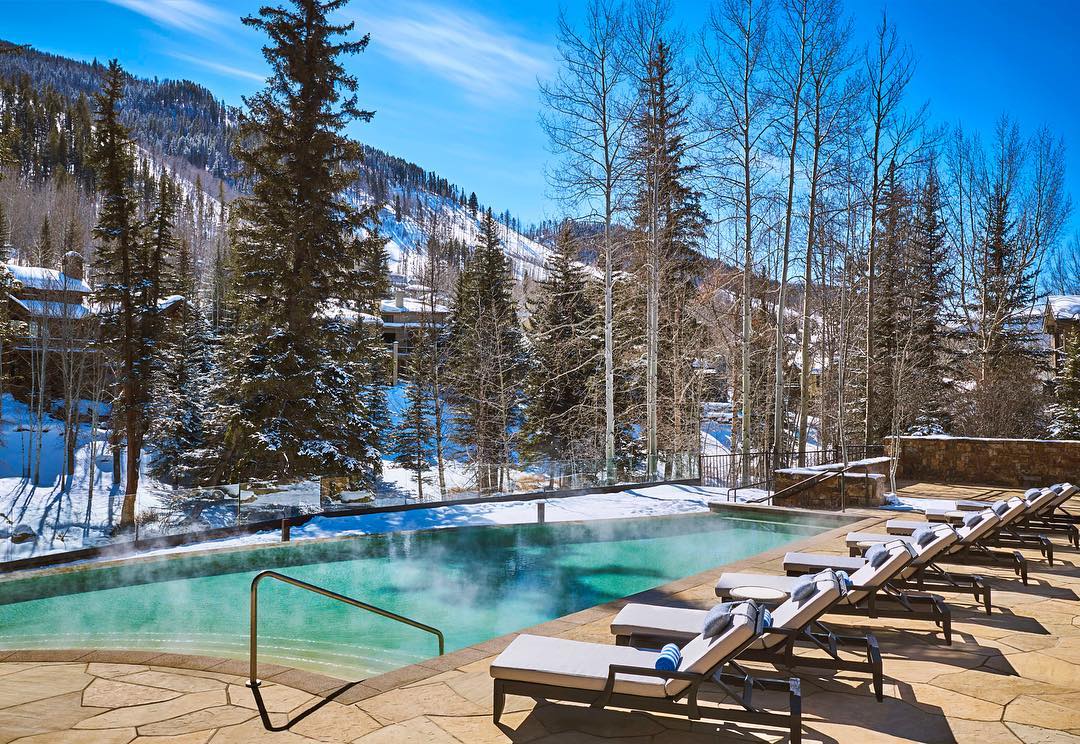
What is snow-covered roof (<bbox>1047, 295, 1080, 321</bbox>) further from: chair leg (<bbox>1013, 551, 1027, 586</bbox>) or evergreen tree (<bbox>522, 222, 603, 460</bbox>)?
chair leg (<bbox>1013, 551, 1027, 586</bbox>)

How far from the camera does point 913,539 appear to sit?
5.87 metres

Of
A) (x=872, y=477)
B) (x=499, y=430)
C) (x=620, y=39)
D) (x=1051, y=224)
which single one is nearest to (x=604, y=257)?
(x=620, y=39)

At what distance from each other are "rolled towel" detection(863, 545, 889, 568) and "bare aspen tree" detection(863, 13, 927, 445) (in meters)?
12.9

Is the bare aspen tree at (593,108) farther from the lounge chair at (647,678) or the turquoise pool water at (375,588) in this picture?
the lounge chair at (647,678)

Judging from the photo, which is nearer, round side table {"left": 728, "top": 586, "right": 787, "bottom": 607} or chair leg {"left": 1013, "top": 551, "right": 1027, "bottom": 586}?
round side table {"left": 728, "top": 586, "right": 787, "bottom": 607}

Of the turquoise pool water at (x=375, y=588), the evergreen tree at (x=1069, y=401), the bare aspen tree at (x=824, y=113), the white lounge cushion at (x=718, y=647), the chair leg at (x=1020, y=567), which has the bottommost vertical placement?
the turquoise pool water at (x=375, y=588)

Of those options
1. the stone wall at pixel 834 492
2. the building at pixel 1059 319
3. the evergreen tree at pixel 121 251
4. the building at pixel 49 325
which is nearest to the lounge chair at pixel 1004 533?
the stone wall at pixel 834 492

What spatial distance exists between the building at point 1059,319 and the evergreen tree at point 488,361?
20.8m

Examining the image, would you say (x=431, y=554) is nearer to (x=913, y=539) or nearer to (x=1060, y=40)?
(x=913, y=539)

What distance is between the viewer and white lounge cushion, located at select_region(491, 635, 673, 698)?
3.25 meters

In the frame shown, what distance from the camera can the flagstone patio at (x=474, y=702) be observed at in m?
3.46

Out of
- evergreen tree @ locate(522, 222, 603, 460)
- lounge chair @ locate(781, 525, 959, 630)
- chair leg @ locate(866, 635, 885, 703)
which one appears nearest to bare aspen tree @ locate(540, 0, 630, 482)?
evergreen tree @ locate(522, 222, 603, 460)

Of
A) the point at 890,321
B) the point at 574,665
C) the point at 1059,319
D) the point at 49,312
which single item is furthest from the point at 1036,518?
the point at 49,312

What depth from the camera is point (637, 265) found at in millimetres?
20344
